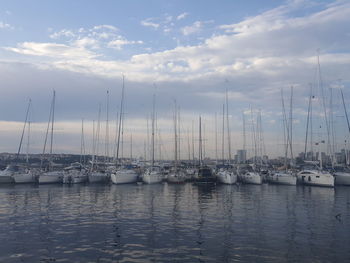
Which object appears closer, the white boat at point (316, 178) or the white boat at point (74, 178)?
the white boat at point (316, 178)

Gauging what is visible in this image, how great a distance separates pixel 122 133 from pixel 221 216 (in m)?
51.8

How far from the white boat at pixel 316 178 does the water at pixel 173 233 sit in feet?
98.8

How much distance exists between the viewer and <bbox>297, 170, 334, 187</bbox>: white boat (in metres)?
61.6

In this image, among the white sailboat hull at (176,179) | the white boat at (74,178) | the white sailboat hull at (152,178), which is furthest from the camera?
the white sailboat hull at (176,179)

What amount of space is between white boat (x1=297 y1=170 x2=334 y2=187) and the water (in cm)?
3010

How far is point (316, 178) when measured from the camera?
64062 millimetres

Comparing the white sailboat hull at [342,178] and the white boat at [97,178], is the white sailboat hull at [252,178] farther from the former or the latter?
the white boat at [97,178]

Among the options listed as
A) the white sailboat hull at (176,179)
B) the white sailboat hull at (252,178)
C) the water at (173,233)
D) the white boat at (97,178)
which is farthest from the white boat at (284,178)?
the white boat at (97,178)

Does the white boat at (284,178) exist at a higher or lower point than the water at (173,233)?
higher

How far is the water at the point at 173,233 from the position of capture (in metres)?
16.6

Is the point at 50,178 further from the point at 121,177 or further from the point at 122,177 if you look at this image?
the point at 122,177

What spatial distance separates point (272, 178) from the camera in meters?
70.2

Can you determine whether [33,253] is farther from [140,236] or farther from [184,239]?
[184,239]

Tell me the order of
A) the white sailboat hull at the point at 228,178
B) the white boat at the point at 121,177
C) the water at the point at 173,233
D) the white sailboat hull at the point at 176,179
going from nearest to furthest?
the water at the point at 173,233, the white sailboat hull at the point at 228,178, the white boat at the point at 121,177, the white sailboat hull at the point at 176,179
